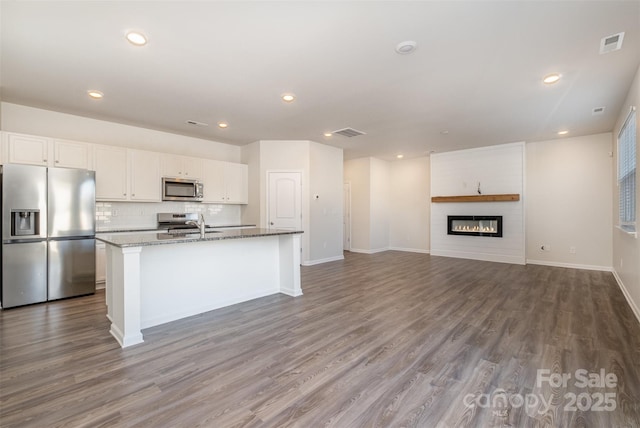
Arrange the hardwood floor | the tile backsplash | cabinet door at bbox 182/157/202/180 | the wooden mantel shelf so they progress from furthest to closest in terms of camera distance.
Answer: the wooden mantel shelf < cabinet door at bbox 182/157/202/180 < the tile backsplash < the hardwood floor

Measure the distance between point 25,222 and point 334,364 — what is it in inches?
166

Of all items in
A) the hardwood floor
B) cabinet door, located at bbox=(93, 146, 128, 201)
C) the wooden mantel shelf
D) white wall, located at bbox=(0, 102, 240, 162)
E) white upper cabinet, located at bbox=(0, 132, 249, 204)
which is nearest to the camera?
the hardwood floor

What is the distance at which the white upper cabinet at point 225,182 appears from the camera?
5828mm

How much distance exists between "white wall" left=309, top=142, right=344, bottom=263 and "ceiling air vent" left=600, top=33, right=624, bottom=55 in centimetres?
450

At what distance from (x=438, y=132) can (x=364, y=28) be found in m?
3.62

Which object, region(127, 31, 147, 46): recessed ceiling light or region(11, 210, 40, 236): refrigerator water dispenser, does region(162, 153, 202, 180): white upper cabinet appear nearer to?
region(11, 210, 40, 236): refrigerator water dispenser

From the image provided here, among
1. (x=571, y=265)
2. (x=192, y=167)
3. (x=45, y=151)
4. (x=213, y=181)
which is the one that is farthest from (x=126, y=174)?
(x=571, y=265)

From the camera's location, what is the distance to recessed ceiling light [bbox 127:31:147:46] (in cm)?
245

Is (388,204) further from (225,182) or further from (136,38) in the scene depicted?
(136,38)

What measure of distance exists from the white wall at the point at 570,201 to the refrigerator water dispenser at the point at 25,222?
862 cm

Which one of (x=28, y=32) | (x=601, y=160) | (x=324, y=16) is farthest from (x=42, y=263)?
(x=601, y=160)


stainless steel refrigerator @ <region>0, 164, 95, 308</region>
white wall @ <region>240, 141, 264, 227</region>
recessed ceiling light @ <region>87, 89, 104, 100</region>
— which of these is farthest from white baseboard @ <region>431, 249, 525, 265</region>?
recessed ceiling light @ <region>87, 89, 104, 100</region>

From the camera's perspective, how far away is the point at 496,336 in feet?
8.92

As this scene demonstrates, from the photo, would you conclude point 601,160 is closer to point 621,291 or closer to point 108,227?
point 621,291
